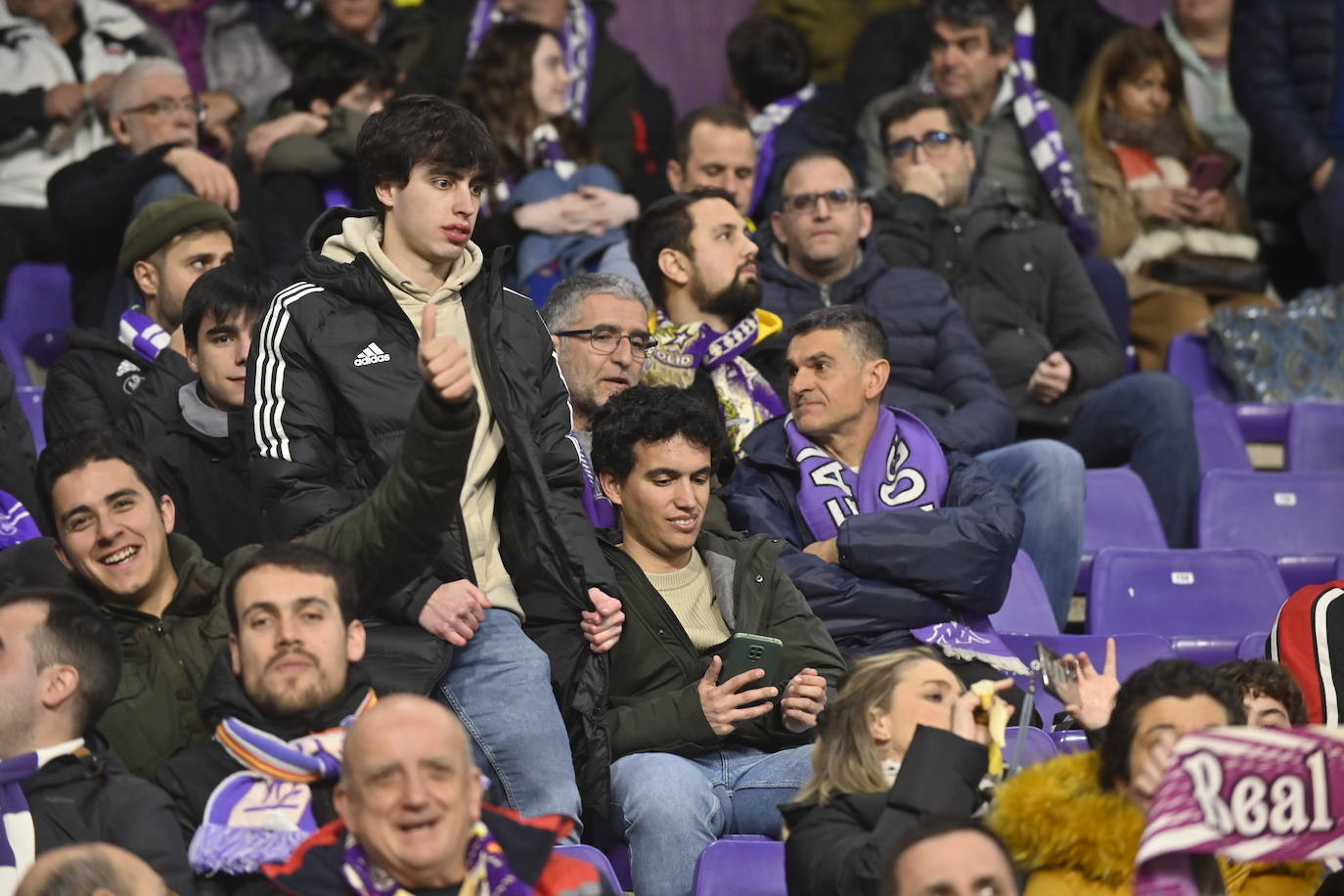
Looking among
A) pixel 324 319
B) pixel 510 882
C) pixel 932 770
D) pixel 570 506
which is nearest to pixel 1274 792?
pixel 932 770

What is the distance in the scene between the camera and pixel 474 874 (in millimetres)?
2971

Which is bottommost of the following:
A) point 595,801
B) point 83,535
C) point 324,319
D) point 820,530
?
point 595,801

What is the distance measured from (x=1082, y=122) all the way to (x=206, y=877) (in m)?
4.76

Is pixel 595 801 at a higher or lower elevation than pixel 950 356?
lower

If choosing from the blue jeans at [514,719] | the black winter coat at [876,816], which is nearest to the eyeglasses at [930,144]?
the blue jeans at [514,719]

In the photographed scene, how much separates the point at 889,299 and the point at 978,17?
154 cm

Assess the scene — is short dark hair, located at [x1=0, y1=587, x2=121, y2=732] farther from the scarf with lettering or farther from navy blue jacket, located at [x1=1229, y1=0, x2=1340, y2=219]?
navy blue jacket, located at [x1=1229, y1=0, x2=1340, y2=219]

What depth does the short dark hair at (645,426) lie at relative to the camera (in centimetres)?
434

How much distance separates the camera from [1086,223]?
22.1 ft

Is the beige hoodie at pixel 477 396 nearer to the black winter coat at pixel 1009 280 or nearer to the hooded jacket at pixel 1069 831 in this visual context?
the hooded jacket at pixel 1069 831

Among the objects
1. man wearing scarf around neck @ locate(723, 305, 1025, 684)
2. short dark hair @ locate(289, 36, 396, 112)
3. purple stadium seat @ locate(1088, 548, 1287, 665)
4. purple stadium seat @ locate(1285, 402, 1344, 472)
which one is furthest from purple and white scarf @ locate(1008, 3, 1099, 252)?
short dark hair @ locate(289, 36, 396, 112)

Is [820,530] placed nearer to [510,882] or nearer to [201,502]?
[201,502]

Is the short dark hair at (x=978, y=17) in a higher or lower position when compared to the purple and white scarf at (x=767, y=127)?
higher

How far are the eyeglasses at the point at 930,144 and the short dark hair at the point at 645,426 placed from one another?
2137 millimetres
